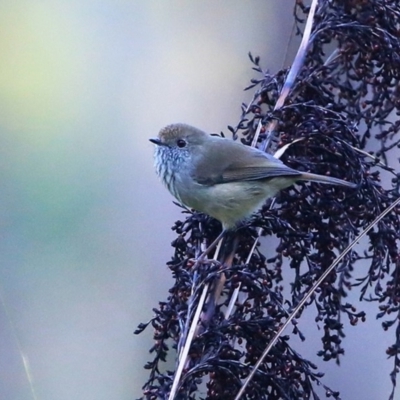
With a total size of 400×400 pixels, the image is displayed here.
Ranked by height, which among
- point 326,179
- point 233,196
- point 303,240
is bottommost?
point 303,240

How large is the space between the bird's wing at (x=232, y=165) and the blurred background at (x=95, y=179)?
487 millimetres

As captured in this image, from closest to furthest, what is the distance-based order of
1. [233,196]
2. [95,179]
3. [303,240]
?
[303,240], [233,196], [95,179]

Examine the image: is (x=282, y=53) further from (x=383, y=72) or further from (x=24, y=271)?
(x=24, y=271)

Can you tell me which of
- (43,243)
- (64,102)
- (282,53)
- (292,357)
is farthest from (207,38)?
(292,357)

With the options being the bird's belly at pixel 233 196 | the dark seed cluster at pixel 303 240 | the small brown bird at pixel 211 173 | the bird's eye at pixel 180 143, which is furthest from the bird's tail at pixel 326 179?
the bird's eye at pixel 180 143

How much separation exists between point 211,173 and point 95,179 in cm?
54

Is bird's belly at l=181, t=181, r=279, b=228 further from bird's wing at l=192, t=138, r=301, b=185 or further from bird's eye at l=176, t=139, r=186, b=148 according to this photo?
bird's eye at l=176, t=139, r=186, b=148

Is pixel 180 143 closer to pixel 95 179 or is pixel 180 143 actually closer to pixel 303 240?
pixel 95 179

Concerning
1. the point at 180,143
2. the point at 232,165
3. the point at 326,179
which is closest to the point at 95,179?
the point at 180,143

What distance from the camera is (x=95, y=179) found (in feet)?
8.66

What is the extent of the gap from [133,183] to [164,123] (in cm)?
25

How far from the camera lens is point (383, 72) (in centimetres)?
193

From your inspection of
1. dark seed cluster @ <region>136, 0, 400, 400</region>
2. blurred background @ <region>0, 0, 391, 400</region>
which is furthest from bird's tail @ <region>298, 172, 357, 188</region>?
blurred background @ <region>0, 0, 391, 400</region>

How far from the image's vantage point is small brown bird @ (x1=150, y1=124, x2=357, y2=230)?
2105 mm
